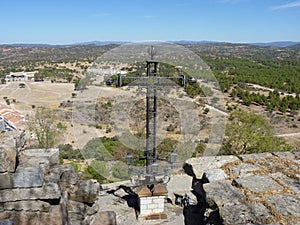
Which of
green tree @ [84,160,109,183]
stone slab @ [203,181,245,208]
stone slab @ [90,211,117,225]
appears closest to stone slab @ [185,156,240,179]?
stone slab @ [203,181,245,208]

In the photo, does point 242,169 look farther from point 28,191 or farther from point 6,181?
point 6,181

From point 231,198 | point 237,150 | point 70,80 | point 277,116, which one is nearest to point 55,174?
point 231,198

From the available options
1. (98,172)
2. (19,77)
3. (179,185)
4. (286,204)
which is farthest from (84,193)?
(19,77)

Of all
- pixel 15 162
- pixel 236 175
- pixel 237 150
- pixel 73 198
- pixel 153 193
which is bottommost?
pixel 237 150

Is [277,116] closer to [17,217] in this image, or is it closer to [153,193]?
[153,193]

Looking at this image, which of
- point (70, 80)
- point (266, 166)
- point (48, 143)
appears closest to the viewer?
point (266, 166)

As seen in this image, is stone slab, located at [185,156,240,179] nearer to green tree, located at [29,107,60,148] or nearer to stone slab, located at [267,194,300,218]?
stone slab, located at [267,194,300,218]
